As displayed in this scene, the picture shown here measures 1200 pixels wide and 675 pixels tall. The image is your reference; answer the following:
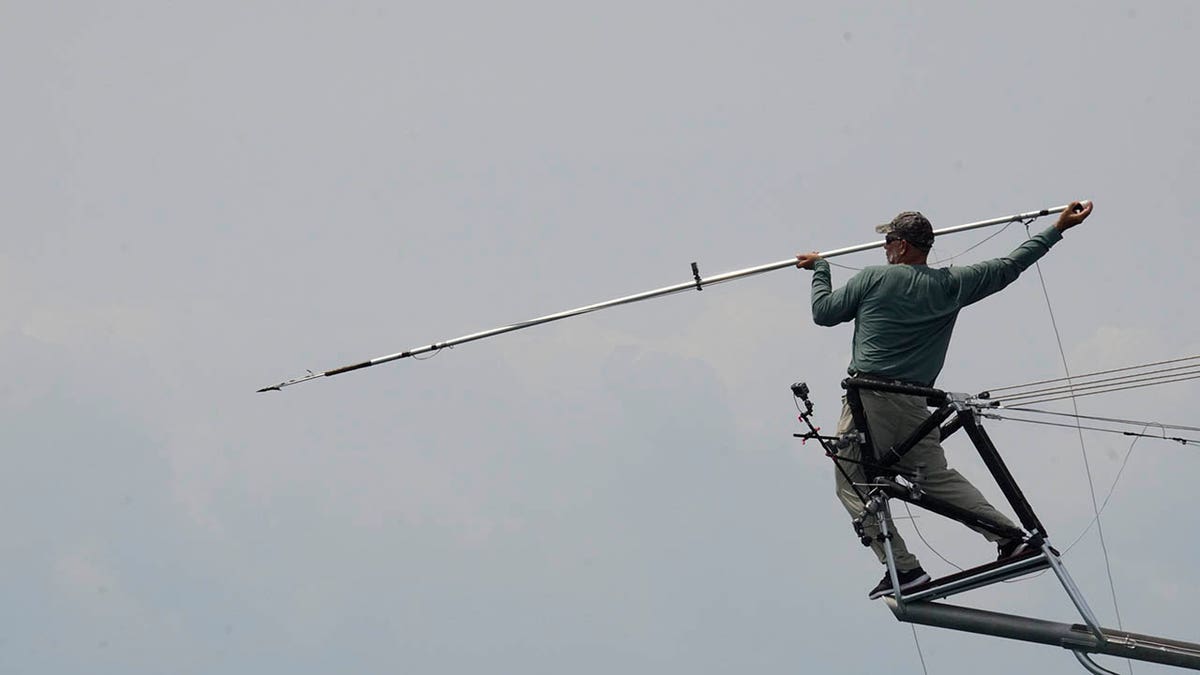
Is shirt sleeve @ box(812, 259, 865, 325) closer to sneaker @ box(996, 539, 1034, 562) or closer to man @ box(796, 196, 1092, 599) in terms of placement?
man @ box(796, 196, 1092, 599)

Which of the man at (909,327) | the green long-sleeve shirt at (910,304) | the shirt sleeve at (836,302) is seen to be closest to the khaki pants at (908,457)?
the man at (909,327)

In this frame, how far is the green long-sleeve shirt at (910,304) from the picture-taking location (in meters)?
20.1

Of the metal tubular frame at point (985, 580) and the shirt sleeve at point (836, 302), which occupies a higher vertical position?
the shirt sleeve at point (836, 302)

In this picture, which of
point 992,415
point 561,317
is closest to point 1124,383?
point 992,415

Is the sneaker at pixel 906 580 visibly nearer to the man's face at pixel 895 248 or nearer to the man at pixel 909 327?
the man at pixel 909 327

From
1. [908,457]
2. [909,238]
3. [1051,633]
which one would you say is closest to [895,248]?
[909,238]

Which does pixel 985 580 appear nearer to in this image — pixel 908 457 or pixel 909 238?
pixel 908 457

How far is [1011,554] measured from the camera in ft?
65.7

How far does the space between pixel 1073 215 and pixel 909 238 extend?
5.23 feet

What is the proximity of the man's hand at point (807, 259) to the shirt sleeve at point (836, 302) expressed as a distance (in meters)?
0.43

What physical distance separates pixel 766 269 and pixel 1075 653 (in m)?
4.98

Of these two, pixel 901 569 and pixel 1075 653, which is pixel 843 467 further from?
pixel 1075 653

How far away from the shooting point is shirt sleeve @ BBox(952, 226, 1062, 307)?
20.0 meters

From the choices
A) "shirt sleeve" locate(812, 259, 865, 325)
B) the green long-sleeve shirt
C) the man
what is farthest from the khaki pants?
"shirt sleeve" locate(812, 259, 865, 325)
